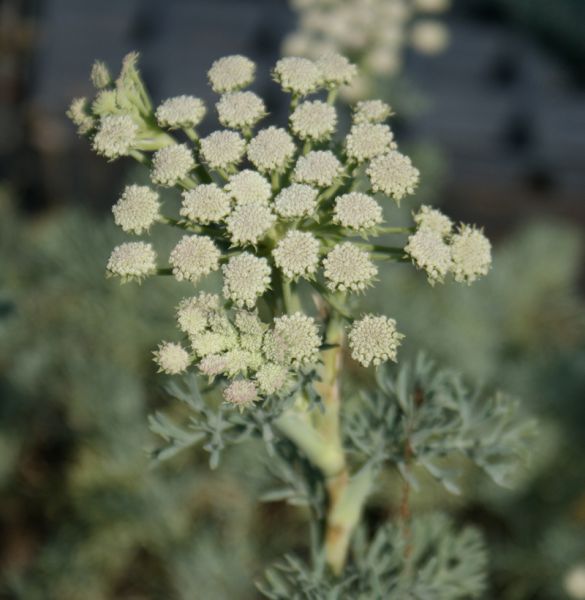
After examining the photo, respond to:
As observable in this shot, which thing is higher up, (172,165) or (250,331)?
(172,165)

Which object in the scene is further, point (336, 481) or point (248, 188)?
point (336, 481)

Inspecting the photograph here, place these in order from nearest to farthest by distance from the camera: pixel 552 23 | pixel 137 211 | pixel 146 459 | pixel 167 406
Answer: pixel 137 211
pixel 146 459
pixel 167 406
pixel 552 23

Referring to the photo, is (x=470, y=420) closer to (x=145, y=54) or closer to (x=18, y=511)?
(x=18, y=511)

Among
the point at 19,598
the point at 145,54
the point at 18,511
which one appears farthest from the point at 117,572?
→ the point at 145,54

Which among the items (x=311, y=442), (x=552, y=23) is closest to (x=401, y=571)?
(x=311, y=442)

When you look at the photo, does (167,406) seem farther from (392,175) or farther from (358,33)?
(392,175)

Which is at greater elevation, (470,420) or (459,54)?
(459,54)

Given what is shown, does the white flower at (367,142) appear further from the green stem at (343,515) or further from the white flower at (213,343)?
the green stem at (343,515)
